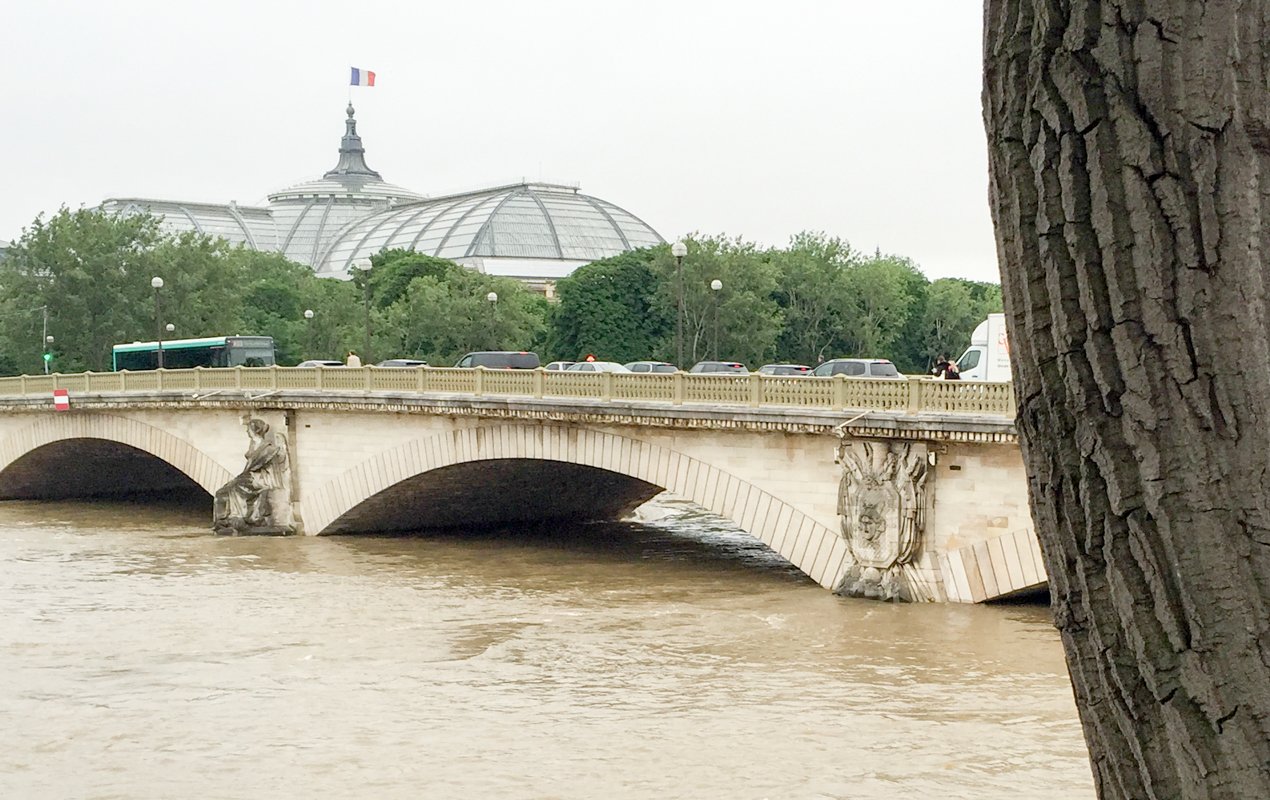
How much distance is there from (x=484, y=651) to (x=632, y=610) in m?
3.77

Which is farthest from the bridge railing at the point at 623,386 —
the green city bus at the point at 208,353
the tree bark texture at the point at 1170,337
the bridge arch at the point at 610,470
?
the tree bark texture at the point at 1170,337

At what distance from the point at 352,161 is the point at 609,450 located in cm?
15157

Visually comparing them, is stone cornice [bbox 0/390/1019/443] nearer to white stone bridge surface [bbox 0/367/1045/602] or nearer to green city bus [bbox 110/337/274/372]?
white stone bridge surface [bbox 0/367/1045/602]

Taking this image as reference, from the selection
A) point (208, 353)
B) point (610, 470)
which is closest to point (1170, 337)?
point (610, 470)

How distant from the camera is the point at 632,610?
953 inches

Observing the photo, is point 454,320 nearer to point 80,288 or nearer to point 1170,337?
point 80,288

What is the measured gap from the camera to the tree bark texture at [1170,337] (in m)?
2.46

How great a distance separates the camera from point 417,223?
141m

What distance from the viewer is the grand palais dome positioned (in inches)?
5059

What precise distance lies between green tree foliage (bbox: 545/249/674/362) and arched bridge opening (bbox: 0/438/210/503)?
79.4 ft

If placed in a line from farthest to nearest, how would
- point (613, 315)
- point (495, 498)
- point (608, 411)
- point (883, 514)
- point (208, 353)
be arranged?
point (613, 315), point (208, 353), point (495, 498), point (608, 411), point (883, 514)

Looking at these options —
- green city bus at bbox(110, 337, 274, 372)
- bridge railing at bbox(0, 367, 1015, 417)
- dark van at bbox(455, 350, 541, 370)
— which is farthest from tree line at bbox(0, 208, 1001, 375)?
bridge railing at bbox(0, 367, 1015, 417)

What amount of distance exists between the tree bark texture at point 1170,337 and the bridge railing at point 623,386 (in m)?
18.2

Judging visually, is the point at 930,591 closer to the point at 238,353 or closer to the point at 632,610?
the point at 632,610
